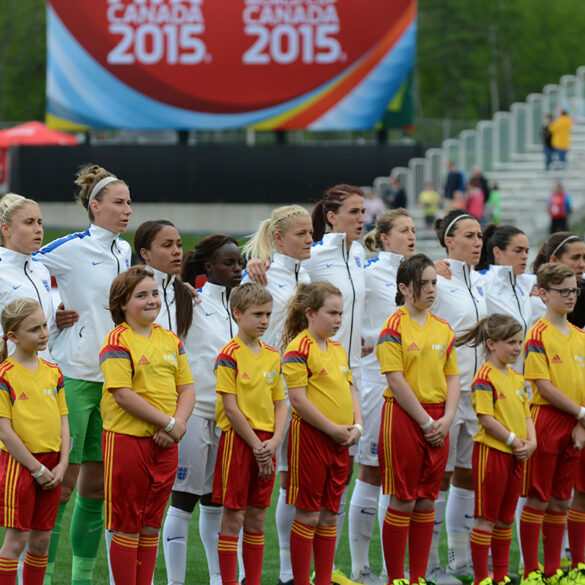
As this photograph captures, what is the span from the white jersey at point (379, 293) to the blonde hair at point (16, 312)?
2.32 metres

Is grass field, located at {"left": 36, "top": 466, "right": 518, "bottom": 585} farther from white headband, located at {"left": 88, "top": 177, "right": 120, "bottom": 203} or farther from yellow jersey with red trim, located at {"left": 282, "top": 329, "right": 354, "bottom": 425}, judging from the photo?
white headband, located at {"left": 88, "top": 177, "right": 120, "bottom": 203}

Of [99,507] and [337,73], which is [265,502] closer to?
[99,507]

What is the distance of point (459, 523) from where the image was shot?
6.64 metres

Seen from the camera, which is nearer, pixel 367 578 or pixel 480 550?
pixel 480 550

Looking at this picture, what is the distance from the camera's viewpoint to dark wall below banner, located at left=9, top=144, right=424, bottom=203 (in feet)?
75.6

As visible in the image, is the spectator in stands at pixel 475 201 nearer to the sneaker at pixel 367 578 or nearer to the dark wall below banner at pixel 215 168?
the dark wall below banner at pixel 215 168

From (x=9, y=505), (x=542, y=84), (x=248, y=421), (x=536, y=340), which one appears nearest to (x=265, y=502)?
(x=248, y=421)

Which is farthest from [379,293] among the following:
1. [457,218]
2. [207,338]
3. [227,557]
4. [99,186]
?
[227,557]

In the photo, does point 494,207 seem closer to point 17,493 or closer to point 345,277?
point 345,277

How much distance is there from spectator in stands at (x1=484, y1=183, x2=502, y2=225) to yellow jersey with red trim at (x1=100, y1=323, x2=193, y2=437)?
48.2ft

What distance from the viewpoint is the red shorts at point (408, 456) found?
5859mm

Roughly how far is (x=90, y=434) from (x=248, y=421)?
82 cm

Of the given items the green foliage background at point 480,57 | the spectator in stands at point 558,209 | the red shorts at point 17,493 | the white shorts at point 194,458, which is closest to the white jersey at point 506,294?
the white shorts at point 194,458

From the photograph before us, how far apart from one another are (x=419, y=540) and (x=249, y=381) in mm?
1333
